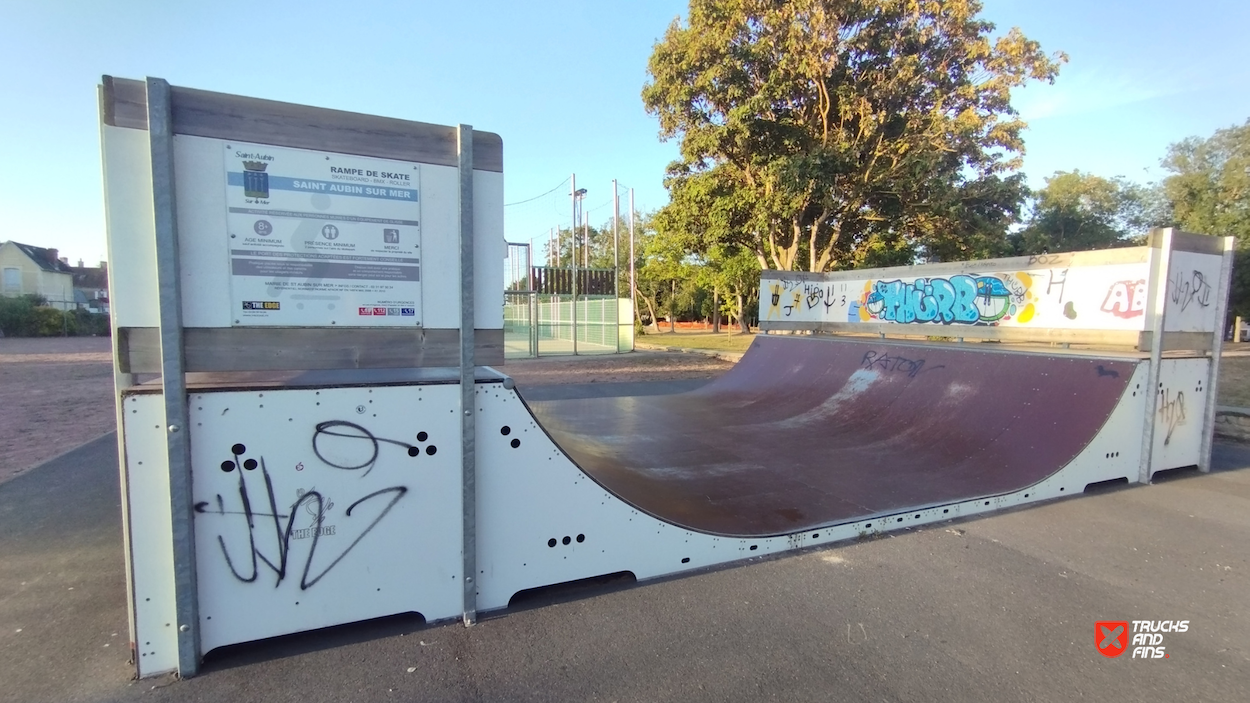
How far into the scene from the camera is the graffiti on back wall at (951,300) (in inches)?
307

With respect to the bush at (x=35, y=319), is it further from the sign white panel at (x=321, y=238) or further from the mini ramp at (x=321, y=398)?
the sign white panel at (x=321, y=238)

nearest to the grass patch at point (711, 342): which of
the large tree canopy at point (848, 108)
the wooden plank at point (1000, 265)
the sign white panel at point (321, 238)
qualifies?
A: the large tree canopy at point (848, 108)

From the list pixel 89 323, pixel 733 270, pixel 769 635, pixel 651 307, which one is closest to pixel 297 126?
pixel 769 635

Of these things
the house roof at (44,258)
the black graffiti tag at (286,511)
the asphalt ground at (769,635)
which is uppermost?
the house roof at (44,258)

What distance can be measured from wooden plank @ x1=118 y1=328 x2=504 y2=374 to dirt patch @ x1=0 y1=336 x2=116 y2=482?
211 inches

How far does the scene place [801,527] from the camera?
4.07m

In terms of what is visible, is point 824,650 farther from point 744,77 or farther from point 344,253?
point 744,77

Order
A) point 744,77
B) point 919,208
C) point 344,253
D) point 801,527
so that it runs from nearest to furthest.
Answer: point 344,253 < point 801,527 < point 744,77 < point 919,208

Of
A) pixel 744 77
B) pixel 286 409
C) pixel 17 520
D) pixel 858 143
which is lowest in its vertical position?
pixel 17 520

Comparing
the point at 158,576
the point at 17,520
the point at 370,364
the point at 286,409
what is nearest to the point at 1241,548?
the point at 370,364

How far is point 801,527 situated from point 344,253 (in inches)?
133

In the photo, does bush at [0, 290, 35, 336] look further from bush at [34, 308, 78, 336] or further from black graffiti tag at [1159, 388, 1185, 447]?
black graffiti tag at [1159, 388, 1185, 447]

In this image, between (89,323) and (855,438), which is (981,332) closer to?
(855,438)

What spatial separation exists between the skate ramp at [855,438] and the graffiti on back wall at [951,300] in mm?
1096
